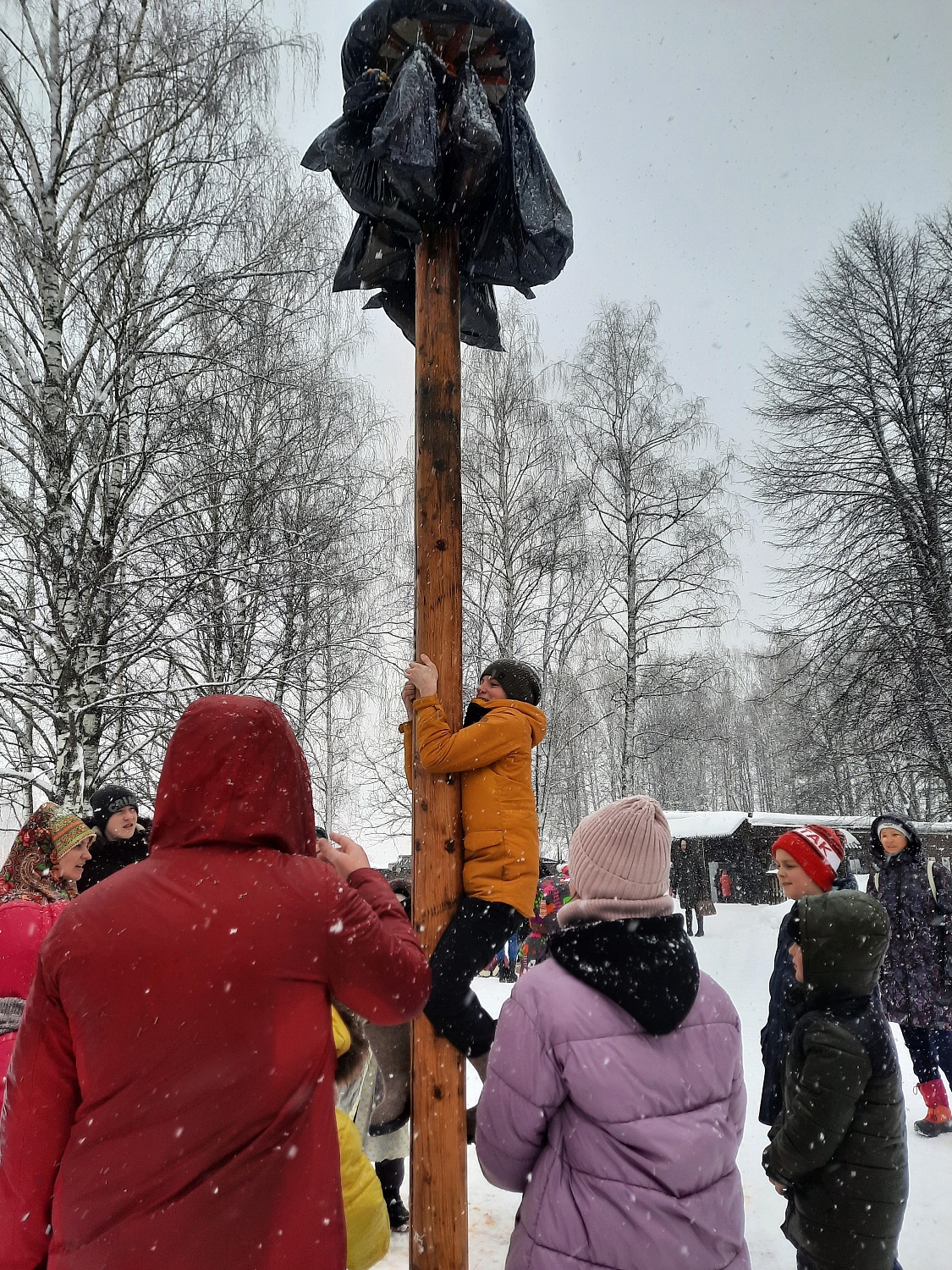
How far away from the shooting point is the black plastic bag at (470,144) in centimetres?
261

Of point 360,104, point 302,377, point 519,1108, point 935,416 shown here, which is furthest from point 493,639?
point 519,1108

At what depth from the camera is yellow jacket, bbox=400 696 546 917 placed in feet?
8.57

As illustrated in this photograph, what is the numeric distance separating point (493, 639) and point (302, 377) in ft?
19.9

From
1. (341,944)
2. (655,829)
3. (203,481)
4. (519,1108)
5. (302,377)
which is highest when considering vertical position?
(302,377)

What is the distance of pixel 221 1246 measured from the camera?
1278 mm

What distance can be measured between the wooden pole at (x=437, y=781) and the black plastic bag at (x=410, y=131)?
14.5 inches

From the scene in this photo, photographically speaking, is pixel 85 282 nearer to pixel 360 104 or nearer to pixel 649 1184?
pixel 360 104

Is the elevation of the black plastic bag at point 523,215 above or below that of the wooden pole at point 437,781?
above

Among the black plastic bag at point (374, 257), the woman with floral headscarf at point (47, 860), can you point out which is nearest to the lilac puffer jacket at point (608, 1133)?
the woman with floral headscarf at point (47, 860)

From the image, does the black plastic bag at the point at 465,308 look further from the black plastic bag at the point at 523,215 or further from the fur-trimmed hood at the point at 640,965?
the fur-trimmed hood at the point at 640,965

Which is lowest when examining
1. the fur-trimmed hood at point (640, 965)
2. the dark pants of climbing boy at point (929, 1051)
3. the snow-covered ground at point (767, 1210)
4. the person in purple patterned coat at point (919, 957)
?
the snow-covered ground at point (767, 1210)

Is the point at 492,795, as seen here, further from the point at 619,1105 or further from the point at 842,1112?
the point at 842,1112

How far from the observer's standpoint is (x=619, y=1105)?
166 cm

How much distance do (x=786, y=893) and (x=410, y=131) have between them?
3464 mm
